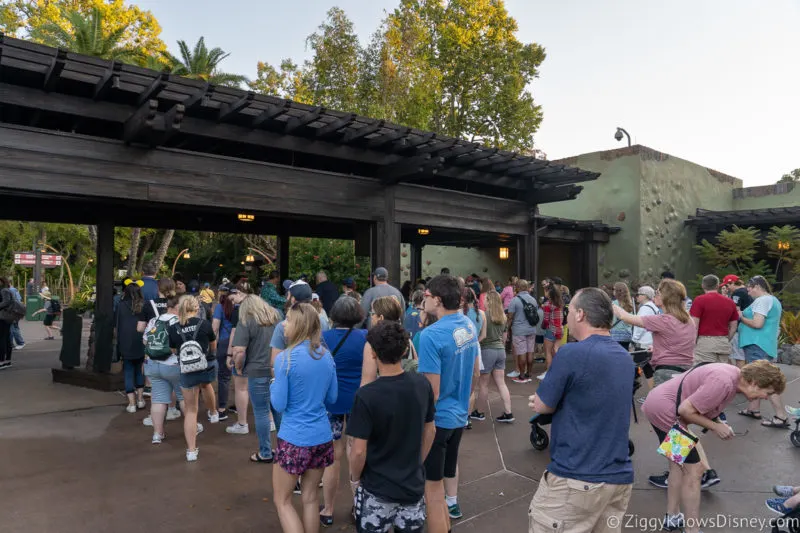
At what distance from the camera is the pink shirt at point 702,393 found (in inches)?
109

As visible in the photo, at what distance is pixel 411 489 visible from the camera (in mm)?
2254

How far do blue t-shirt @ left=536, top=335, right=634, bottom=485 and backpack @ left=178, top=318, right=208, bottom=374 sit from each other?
3428 mm

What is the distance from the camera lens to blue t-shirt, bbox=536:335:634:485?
2.16 metres

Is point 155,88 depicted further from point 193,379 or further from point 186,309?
point 193,379

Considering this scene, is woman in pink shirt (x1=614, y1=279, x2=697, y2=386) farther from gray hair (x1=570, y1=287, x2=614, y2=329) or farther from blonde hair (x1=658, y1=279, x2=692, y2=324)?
gray hair (x1=570, y1=287, x2=614, y2=329)

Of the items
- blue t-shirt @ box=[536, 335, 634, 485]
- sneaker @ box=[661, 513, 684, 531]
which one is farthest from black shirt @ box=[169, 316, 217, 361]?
sneaker @ box=[661, 513, 684, 531]

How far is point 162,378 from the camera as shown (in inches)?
192

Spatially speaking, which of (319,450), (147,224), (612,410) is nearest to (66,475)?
(319,450)

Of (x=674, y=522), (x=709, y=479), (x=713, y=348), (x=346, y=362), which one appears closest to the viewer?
(x=674, y=522)

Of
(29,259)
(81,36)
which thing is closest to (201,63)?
(81,36)

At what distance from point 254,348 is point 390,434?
2.61m

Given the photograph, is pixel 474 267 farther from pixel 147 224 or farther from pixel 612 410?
pixel 612 410

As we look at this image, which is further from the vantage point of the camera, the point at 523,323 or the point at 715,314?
the point at 523,323

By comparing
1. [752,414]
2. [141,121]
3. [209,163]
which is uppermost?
[141,121]
